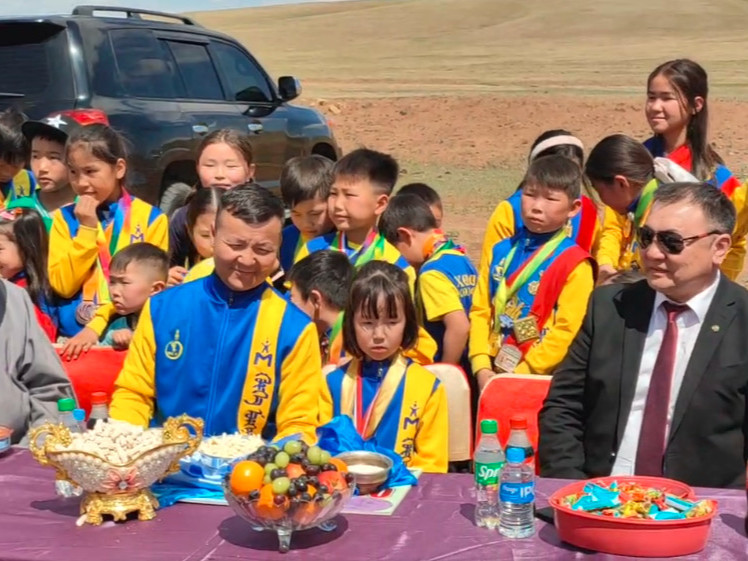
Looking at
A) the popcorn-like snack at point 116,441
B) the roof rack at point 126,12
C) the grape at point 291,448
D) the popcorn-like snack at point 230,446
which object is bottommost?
the popcorn-like snack at point 230,446

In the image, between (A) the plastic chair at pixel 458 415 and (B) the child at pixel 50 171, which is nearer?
(A) the plastic chair at pixel 458 415

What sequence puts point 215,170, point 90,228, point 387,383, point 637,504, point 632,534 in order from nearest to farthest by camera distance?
point 632,534 < point 637,504 < point 387,383 < point 90,228 < point 215,170

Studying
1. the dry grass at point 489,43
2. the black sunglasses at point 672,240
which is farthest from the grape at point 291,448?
the dry grass at point 489,43

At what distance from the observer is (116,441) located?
119 inches

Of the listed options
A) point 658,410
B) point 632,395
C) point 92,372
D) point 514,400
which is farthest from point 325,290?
point 658,410

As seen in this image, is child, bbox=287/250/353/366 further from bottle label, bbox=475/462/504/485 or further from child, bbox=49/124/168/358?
bottle label, bbox=475/462/504/485

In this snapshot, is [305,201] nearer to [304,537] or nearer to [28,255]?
[28,255]

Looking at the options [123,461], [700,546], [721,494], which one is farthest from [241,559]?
[721,494]

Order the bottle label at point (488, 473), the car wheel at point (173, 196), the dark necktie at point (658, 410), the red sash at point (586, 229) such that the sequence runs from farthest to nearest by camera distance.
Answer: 1. the car wheel at point (173, 196)
2. the red sash at point (586, 229)
3. the dark necktie at point (658, 410)
4. the bottle label at point (488, 473)

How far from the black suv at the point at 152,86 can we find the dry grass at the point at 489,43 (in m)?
23.0

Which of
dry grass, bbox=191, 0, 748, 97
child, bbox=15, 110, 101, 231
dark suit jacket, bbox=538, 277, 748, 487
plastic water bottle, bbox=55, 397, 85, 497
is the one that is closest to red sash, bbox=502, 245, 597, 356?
dark suit jacket, bbox=538, 277, 748, 487

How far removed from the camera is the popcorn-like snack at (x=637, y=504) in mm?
2779

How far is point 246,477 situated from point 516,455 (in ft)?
2.33

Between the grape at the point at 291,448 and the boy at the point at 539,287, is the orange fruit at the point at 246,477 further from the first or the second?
the boy at the point at 539,287
